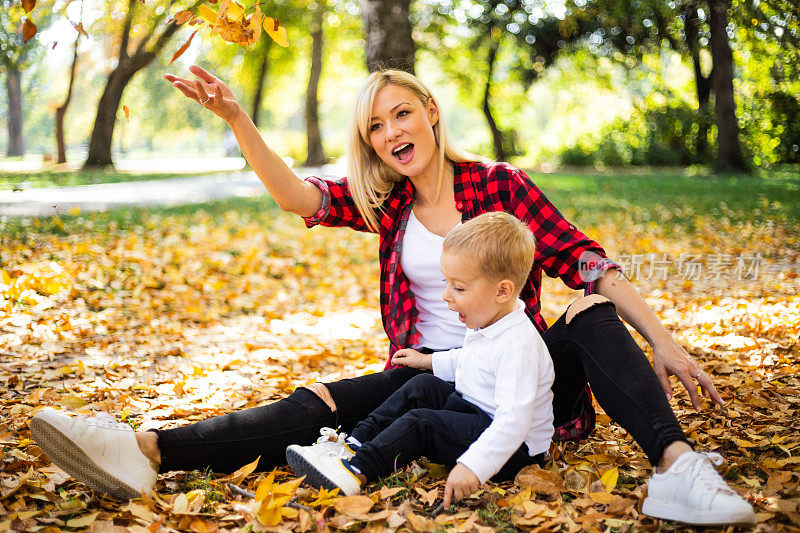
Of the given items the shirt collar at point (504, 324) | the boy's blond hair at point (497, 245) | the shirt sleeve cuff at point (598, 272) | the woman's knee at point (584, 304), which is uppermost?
the boy's blond hair at point (497, 245)

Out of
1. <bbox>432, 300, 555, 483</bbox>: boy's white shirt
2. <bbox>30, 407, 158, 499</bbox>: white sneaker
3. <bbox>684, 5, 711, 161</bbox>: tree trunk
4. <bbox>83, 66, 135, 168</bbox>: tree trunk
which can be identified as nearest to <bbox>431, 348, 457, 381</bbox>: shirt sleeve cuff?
<bbox>432, 300, 555, 483</bbox>: boy's white shirt

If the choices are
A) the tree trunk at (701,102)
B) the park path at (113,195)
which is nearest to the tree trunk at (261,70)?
the park path at (113,195)

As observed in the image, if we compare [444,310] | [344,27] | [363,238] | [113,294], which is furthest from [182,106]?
[444,310]

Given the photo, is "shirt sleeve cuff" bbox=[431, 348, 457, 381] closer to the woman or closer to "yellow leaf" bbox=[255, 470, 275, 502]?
the woman

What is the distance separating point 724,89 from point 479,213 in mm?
10415

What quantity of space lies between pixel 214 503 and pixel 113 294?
3.46m

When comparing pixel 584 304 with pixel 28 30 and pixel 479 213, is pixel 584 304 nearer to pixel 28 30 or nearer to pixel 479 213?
pixel 479 213

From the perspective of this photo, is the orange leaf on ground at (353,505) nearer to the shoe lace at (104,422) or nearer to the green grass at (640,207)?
the shoe lace at (104,422)

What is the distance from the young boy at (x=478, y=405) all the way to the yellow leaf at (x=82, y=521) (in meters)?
0.62

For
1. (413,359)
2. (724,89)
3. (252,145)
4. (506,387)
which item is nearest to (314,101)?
(724,89)

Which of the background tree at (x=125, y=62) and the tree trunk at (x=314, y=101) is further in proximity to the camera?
the tree trunk at (x=314, y=101)

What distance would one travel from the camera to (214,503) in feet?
7.34

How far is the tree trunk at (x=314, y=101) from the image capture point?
1934 centimetres

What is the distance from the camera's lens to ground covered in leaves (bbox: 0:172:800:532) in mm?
2158
